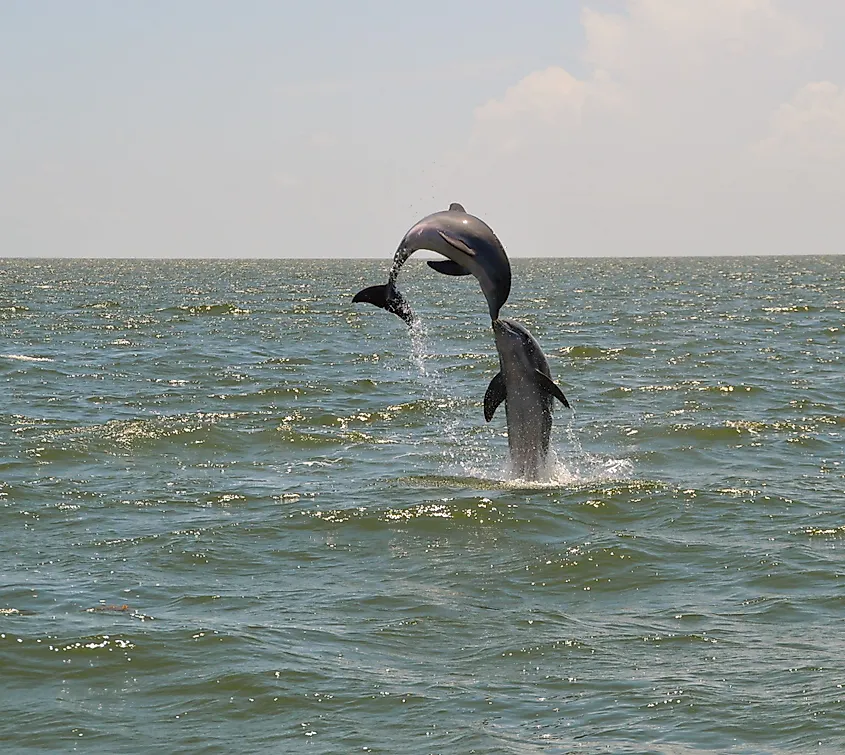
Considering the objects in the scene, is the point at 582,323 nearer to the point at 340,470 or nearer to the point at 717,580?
the point at 340,470

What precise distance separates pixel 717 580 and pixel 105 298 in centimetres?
5719

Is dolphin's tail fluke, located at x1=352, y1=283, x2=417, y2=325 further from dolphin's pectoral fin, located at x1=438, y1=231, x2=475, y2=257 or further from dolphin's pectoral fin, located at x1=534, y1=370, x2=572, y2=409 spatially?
dolphin's pectoral fin, located at x1=534, y1=370, x2=572, y2=409

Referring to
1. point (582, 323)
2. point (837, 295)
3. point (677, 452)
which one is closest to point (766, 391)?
point (677, 452)

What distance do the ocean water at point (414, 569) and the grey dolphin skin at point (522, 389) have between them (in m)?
0.59

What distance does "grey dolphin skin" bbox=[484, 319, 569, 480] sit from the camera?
47.2 ft

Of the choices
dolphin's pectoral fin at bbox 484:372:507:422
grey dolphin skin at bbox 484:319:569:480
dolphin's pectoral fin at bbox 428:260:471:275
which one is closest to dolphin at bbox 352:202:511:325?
dolphin's pectoral fin at bbox 428:260:471:275

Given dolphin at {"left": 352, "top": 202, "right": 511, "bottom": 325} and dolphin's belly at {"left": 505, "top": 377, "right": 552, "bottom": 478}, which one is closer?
dolphin at {"left": 352, "top": 202, "right": 511, "bottom": 325}

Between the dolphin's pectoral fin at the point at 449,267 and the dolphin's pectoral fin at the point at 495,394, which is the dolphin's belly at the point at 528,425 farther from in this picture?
the dolphin's pectoral fin at the point at 449,267

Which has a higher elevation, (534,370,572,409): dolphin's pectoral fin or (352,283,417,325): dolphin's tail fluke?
(352,283,417,325): dolphin's tail fluke

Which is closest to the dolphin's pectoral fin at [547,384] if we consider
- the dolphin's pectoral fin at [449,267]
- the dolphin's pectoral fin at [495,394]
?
the dolphin's pectoral fin at [495,394]

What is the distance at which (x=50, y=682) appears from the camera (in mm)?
9141

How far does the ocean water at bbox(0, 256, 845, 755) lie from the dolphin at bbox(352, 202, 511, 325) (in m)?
2.38

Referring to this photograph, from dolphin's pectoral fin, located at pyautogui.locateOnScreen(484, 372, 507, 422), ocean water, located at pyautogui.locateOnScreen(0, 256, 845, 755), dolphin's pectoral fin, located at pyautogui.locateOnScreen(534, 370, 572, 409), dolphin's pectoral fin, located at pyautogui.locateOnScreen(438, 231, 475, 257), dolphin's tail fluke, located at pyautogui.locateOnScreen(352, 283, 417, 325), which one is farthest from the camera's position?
dolphin's pectoral fin, located at pyautogui.locateOnScreen(484, 372, 507, 422)

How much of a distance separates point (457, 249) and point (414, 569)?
2.78 m
